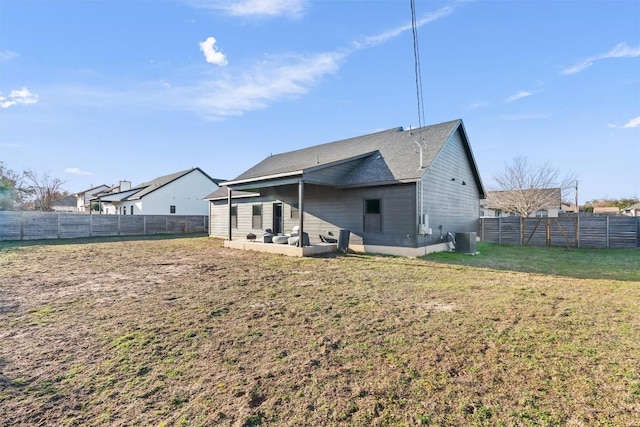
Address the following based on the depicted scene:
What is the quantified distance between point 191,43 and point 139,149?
1693 cm

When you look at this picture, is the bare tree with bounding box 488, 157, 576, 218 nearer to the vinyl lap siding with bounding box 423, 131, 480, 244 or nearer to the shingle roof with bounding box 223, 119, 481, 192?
the vinyl lap siding with bounding box 423, 131, 480, 244

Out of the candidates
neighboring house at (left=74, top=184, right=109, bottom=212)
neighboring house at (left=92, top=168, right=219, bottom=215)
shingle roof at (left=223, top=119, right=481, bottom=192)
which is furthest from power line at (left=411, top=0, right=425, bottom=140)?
neighboring house at (left=74, top=184, right=109, bottom=212)

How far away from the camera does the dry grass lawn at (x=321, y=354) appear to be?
2281 millimetres

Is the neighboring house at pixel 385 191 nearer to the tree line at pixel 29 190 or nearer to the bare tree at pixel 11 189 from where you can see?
the bare tree at pixel 11 189

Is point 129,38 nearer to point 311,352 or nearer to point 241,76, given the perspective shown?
point 241,76

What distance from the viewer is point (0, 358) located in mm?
3174

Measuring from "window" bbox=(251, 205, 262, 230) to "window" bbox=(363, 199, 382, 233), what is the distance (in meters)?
6.78

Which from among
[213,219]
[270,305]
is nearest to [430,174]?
[270,305]

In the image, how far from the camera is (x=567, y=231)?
13.3 meters

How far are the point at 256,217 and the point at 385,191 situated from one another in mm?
8065

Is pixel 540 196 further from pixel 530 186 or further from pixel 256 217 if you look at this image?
pixel 256 217

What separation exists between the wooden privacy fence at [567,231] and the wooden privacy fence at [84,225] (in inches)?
820

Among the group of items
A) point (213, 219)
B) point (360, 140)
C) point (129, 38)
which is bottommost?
point (213, 219)

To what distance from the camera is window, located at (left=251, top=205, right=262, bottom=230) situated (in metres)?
16.0
